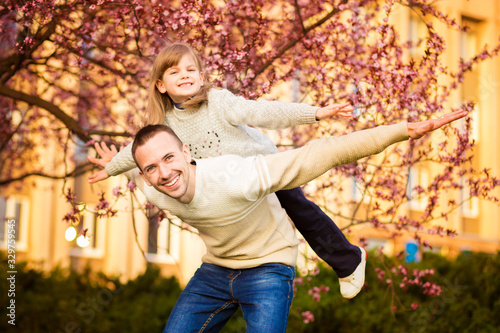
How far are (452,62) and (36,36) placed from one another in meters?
25.0

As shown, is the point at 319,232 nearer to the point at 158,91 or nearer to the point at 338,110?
the point at 338,110

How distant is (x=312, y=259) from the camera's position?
6098 mm

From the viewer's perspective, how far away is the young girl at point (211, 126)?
4.12 m

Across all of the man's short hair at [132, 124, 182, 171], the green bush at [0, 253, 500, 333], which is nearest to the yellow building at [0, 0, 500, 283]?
the green bush at [0, 253, 500, 333]

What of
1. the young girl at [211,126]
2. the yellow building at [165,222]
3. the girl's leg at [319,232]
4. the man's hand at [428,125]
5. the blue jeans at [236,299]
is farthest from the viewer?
the yellow building at [165,222]

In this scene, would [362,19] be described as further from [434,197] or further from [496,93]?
[496,93]

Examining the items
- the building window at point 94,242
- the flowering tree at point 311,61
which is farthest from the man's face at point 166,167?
the building window at point 94,242

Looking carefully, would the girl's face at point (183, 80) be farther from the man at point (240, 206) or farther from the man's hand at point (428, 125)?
the man's hand at point (428, 125)

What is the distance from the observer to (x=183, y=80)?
417cm

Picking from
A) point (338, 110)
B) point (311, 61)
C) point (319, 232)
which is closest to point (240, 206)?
point (338, 110)

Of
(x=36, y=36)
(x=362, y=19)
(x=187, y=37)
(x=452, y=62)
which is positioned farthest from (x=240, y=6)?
(x=452, y=62)

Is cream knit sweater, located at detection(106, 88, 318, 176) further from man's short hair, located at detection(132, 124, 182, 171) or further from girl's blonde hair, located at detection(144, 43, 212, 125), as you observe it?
man's short hair, located at detection(132, 124, 182, 171)

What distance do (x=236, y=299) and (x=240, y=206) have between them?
2.21ft

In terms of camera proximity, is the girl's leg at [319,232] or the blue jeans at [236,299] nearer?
the blue jeans at [236,299]
